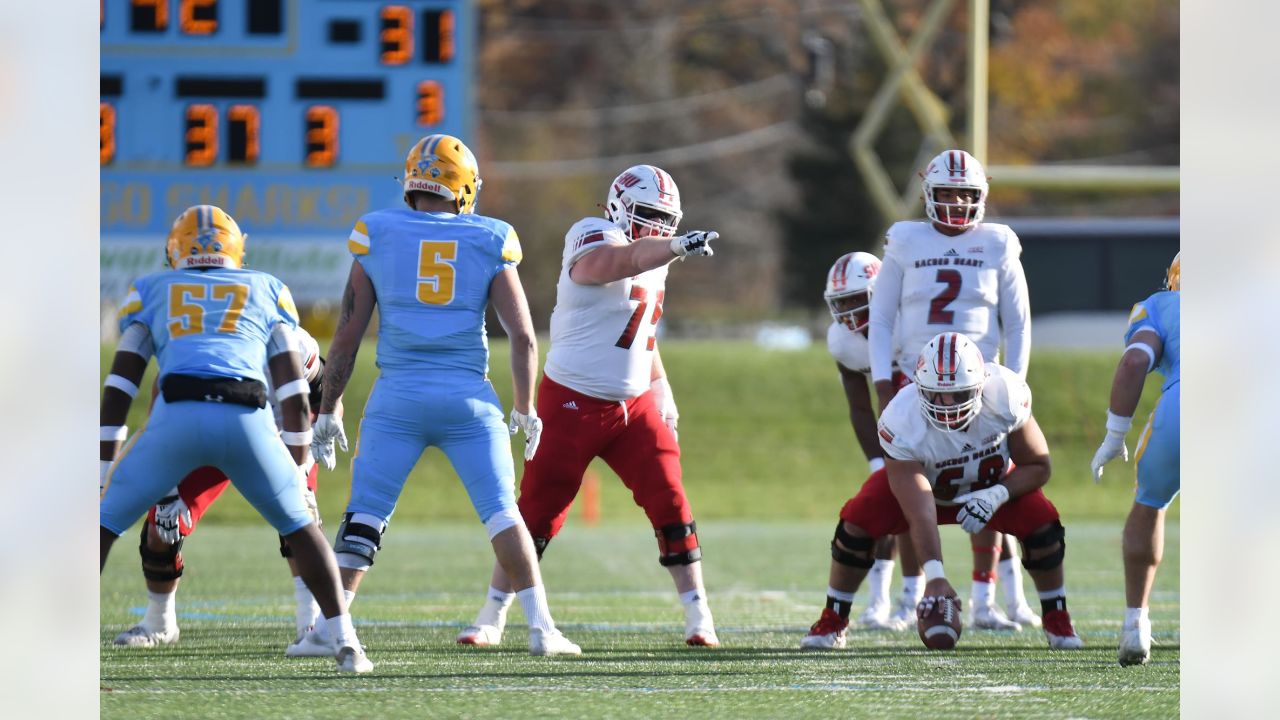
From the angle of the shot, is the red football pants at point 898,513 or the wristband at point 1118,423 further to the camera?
the red football pants at point 898,513

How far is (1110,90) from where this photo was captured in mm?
44688

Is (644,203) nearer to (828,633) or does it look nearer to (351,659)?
(828,633)

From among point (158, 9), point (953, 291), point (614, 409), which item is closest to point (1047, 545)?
point (953, 291)

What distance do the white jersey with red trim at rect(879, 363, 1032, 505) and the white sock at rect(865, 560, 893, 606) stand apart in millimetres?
1290

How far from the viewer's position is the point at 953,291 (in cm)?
720

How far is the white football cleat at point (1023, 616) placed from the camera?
307 inches

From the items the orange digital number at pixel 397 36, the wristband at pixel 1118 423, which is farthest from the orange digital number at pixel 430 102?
the wristband at pixel 1118 423

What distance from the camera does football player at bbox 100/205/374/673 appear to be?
5.41m

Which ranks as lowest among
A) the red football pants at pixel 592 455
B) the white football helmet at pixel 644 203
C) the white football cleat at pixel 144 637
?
the white football cleat at pixel 144 637

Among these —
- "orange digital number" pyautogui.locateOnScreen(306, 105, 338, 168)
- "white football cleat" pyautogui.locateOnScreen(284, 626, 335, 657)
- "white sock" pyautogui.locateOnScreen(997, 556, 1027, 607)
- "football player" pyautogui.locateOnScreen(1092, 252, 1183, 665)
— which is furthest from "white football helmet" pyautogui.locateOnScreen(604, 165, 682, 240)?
"orange digital number" pyautogui.locateOnScreen(306, 105, 338, 168)

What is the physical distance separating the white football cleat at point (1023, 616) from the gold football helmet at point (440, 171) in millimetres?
3136

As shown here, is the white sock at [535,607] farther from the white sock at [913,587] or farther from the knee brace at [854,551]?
the white sock at [913,587]
